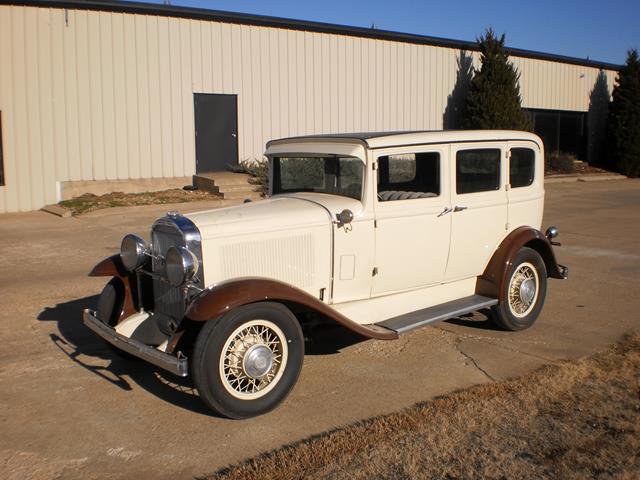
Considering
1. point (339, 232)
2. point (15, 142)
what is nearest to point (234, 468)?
point (339, 232)

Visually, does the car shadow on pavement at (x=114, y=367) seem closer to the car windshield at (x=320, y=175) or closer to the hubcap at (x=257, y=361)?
the hubcap at (x=257, y=361)

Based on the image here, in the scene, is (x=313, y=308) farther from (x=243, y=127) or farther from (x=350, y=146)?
(x=243, y=127)

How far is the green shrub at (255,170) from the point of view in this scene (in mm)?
17561

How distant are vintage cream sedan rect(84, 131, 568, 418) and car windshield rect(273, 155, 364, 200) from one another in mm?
12

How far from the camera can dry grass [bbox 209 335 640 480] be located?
12.1 ft

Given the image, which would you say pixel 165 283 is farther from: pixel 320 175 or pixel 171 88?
pixel 171 88

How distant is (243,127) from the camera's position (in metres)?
18.9

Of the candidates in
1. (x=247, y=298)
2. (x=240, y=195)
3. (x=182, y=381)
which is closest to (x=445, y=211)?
(x=247, y=298)

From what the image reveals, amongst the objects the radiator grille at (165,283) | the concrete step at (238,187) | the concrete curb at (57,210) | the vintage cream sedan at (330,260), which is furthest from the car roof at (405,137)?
the concrete step at (238,187)

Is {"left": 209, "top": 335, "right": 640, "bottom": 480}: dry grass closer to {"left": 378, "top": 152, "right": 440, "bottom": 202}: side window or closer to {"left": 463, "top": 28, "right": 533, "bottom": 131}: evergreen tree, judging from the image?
{"left": 378, "top": 152, "right": 440, "bottom": 202}: side window

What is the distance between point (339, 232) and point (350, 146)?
28.1 inches

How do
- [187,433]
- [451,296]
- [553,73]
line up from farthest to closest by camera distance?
[553,73] < [451,296] < [187,433]

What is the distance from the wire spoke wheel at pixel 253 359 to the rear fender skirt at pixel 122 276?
1295 mm

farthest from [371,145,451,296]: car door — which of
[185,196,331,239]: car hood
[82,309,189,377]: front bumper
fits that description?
[82,309,189,377]: front bumper
